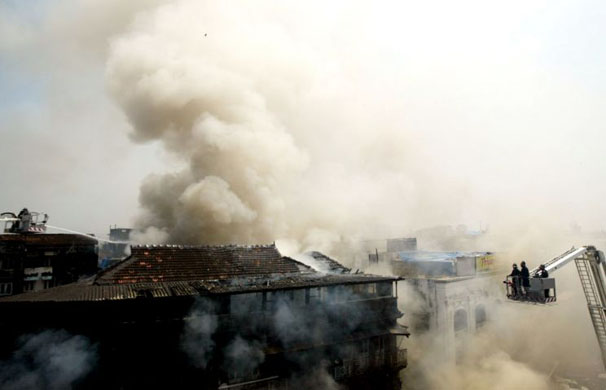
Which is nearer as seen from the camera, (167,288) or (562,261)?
(167,288)

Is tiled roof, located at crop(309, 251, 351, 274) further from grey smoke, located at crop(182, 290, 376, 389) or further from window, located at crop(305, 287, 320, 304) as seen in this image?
window, located at crop(305, 287, 320, 304)

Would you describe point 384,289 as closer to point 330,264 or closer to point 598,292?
point 330,264

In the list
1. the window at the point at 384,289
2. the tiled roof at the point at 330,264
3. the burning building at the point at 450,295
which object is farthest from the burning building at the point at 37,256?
the burning building at the point at 450,295

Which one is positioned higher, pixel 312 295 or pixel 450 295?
pixel 450 295

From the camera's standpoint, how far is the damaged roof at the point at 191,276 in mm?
12891

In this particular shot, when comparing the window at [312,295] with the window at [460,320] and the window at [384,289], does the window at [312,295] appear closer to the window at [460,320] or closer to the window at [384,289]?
the window at [384,289]

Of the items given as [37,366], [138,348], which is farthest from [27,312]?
[138,348]

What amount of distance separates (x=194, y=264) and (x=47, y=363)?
21.3 feet

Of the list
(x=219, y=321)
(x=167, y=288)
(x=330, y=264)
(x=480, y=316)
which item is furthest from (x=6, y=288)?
(x=480, y=316)

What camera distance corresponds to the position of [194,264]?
16875mm

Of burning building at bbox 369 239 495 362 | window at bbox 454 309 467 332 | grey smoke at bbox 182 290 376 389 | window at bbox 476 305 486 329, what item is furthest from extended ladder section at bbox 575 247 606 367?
grey smoke at bbox 182 290 376 389

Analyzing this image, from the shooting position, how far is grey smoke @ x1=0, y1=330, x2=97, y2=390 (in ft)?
37.2

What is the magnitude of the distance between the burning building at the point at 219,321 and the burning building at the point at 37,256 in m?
10.1

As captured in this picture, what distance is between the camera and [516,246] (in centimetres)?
3212
